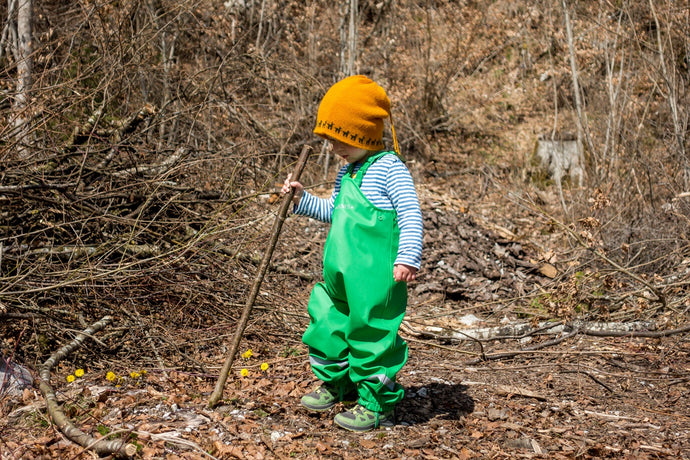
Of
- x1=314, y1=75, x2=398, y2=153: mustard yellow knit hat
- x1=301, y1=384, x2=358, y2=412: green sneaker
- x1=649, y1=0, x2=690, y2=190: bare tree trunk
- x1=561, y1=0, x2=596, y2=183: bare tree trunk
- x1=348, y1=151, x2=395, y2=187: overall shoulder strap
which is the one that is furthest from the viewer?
x1=561, y1=0, x2=596, y2=183: bare tree trunk

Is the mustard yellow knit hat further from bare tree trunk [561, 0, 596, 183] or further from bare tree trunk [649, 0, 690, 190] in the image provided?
bare tree trunk [561, 0, 596, 183]

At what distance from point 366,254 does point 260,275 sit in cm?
55

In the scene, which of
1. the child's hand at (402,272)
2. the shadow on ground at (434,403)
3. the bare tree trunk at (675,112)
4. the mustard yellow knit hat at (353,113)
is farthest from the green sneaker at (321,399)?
the bare tree trunk at (675,112)

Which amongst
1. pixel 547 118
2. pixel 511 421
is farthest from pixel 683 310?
pixel 547 118

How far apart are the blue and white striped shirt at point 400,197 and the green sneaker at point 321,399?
87 centimetres

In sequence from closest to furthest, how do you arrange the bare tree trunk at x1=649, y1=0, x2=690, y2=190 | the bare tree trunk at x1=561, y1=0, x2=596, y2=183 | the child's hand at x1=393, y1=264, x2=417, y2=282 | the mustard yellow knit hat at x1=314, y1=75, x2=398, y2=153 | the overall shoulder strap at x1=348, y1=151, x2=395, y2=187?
the child's hand at x1=393, y1=264, x2=417, y2=282 → the mustard yellow knit hat at x1=314, y1=75, x2=398, y2=153 → the overall shoulder strap at x1=348, y1=151, x2=395, y2=187 → the bare tree trunk at x1=649, y1=0, x2=690, y2=190 → the bare tree trunk at x1=561, y1=0, x2=596, y2=183

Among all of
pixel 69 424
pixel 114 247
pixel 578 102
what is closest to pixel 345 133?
pixel 69 424

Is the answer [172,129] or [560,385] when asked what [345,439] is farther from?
[172,129]

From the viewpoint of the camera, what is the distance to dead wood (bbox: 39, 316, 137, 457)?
273cm

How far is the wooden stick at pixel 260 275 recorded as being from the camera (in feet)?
10.7

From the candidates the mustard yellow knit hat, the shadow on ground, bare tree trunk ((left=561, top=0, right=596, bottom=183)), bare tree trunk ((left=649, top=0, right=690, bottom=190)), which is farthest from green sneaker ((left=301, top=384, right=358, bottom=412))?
bare tree trunk ((left=561, top=0, right=596, bottom=183))

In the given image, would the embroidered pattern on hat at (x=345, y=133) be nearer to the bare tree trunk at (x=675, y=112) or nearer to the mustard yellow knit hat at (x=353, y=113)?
the mustard yellow knit hat at (x=353, y=113)

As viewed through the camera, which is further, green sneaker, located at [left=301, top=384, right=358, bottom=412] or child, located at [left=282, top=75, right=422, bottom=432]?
green sneaker, located at [left=301, top=384, right=358, bottom=412]

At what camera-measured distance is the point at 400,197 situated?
10.3 feet
